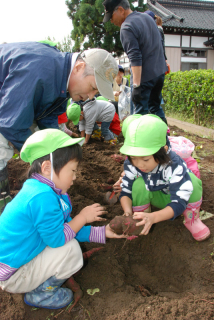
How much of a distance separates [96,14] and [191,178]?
55.6 feet

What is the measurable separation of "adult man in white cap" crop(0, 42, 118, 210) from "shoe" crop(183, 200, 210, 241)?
110cm

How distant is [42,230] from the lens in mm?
1284

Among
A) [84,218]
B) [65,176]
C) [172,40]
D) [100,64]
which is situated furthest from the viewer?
[172,40]

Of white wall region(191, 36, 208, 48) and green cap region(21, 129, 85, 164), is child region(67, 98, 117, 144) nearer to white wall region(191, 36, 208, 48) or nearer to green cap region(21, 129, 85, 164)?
green cap region(21, 129, 85, 164)

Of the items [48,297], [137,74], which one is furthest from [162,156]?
[137,74]

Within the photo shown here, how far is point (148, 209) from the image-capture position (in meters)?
2.04

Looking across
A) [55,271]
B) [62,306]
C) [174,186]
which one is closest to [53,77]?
[174,186]

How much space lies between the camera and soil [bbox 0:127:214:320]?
4.43ft

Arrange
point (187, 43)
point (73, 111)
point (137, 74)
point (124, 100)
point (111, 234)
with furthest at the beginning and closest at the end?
point (187, 43) < point (124, 100) < point (73, 111) < point (137, 74) < point (111, 234)

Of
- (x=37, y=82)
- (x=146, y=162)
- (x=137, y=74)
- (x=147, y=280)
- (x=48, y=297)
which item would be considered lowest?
(x=147, y=280)

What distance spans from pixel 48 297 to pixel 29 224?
0.48m

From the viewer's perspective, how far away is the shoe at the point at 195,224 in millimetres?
1809

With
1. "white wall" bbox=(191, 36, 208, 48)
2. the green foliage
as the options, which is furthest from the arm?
"white wall" bbox=(191, 36, 208, 48)

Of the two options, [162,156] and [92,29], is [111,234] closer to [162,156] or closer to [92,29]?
[162,156]
